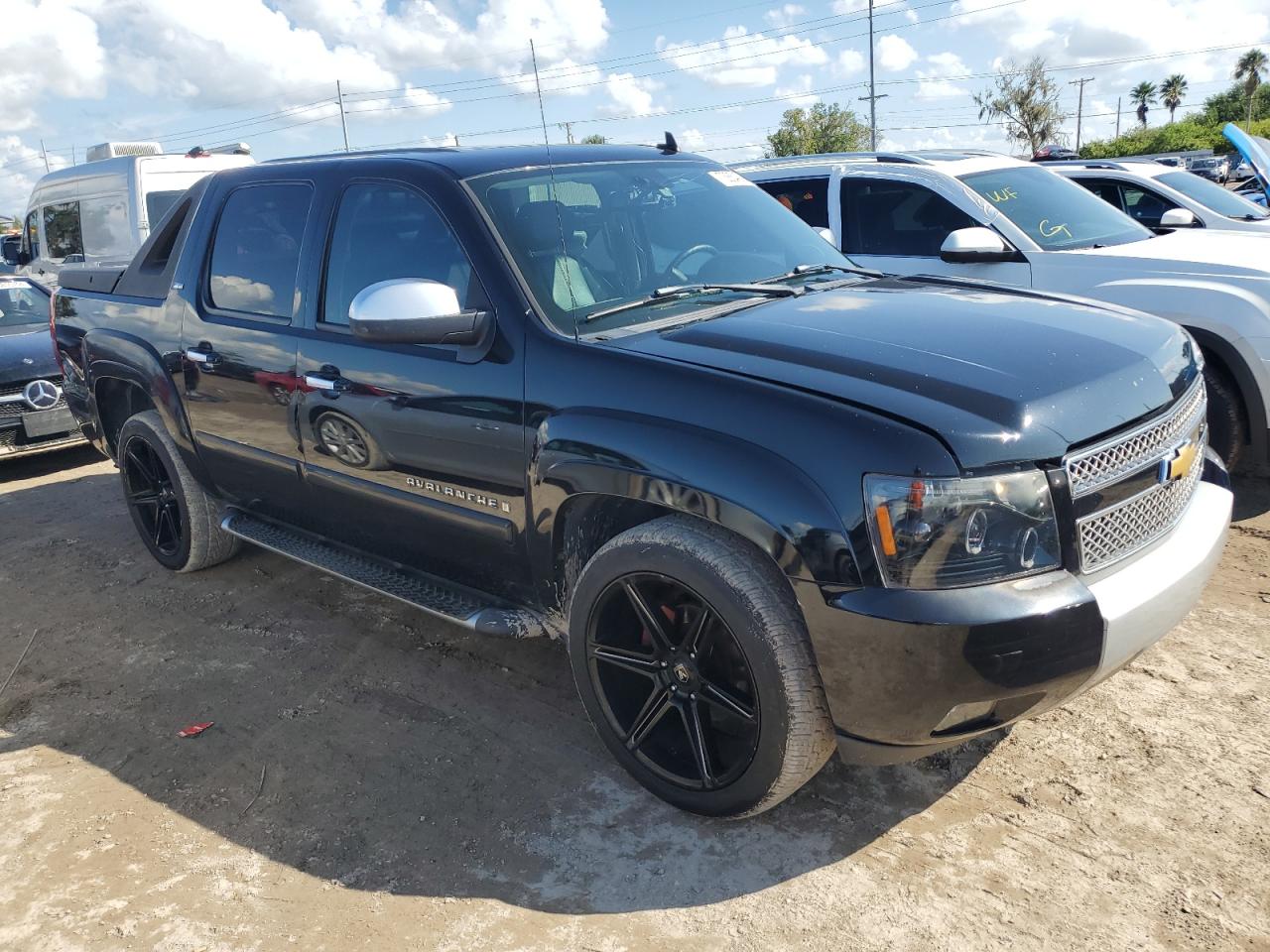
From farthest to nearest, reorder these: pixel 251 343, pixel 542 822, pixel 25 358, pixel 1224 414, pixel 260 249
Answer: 1. pixel 25 358
2. pixel 1224 414
3. pixel 260 249
4. pixel 251 343
5. pixel 542 822

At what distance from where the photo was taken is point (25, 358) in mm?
7887

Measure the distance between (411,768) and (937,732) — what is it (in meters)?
1.76

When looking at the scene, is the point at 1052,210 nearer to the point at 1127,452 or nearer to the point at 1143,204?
the point at 1143,204

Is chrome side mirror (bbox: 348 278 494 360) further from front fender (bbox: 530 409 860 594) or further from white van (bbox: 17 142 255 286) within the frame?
white van (bbox: 17 142 255 286)

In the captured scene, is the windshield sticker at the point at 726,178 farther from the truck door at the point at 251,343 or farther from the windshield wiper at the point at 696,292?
the truck door at the point at 251,343

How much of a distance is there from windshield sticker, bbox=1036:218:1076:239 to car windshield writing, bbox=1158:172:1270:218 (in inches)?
144

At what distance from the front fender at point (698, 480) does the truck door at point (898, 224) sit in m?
3.76

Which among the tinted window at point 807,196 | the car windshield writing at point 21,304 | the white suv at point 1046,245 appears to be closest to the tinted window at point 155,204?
the car windshield writing at point 21,304

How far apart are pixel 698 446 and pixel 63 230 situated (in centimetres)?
1198

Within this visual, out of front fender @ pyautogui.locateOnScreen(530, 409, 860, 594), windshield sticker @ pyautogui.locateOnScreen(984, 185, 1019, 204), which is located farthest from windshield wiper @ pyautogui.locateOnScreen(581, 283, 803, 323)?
windshield sticker @ pyautogui.locateOnScreen(984, 185, 1019, 204)

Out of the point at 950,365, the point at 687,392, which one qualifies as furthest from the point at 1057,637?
the point at 687,392

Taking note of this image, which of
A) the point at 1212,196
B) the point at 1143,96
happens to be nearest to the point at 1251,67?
the point at 1143,96

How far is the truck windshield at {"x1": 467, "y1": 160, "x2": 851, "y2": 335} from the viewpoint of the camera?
3.21m

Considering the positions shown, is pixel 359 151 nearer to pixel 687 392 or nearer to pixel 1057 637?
pixel 687 392
